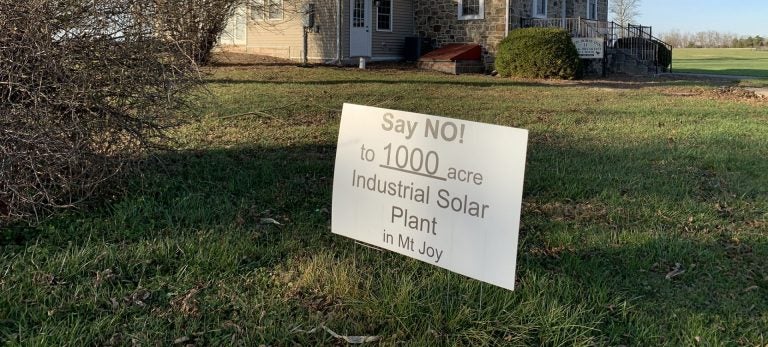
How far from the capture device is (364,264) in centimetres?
385

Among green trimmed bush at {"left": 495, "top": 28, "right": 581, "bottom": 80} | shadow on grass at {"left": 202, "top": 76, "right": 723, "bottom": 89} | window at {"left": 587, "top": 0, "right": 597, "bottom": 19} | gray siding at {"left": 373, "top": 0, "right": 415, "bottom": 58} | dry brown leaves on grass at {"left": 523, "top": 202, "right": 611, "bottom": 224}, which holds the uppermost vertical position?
window at {"left": 587, "top": 0, "right": 597, "bottom": 19}

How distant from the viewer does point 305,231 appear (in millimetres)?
4402

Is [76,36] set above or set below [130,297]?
above

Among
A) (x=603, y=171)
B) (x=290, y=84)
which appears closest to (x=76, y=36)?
(x=603, y=171)

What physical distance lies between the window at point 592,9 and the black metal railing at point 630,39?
2.35 m

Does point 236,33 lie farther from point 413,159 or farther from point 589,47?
point 413,159

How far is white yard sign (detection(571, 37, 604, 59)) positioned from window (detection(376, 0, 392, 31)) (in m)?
6.00

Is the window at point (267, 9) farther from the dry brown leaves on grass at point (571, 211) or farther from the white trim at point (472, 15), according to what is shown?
the dry brown leaves on grass at point (571, 211)

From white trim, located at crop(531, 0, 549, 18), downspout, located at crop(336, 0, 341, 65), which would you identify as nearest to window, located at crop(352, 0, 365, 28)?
downspout, located at crop(336, 0, 341, 65)

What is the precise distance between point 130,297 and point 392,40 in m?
18.5

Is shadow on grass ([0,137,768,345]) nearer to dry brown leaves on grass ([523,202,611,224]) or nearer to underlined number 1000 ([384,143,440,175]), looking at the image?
dry brown leaves on grass ([523,202,611,224])

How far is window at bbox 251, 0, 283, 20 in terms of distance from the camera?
1680 cm

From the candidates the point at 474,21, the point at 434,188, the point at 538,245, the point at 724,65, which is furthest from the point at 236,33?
the point at 724,65

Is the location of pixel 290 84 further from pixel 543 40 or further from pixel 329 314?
pixel 329 314
